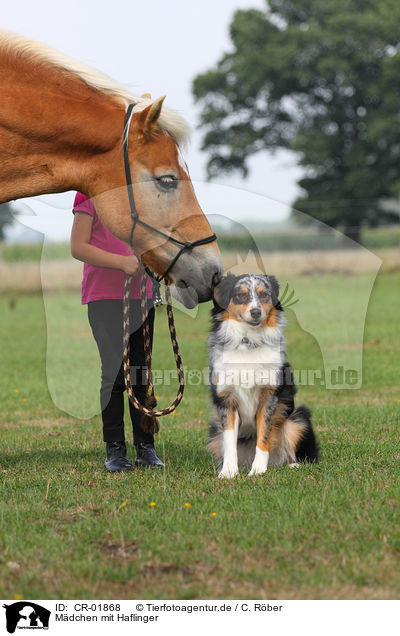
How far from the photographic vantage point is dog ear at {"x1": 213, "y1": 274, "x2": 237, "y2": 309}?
4.72 metres

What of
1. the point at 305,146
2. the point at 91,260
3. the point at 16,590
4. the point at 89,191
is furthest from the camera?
the point at 305,146

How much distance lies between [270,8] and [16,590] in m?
51.4

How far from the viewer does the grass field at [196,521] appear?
3242mm

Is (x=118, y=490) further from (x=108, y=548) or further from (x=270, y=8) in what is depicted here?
(x=270, y=8)

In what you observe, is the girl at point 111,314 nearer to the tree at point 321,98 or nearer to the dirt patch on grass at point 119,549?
the dirt patch on grass at point 119,549

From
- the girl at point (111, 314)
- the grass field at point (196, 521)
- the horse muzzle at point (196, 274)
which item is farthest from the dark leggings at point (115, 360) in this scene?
the horse muzzle at point (196, 274)

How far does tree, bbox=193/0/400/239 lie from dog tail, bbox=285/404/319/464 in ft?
120

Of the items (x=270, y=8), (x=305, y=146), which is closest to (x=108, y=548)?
(x=305, y=146)

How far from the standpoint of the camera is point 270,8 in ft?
160

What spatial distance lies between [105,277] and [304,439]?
195 cm

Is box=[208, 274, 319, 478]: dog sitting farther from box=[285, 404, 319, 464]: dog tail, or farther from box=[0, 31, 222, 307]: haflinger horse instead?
A: box=[0, 31, 222, 307]: haflinger horse
